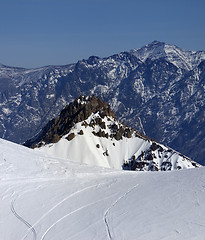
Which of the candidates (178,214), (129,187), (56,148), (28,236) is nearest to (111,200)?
(129,187)

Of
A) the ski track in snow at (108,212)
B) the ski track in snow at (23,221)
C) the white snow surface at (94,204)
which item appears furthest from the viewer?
the ski track in snow at (23,221)

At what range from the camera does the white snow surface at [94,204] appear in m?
25.1

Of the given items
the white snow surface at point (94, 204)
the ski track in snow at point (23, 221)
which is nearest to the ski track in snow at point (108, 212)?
the white snow surface at point (94, 204)

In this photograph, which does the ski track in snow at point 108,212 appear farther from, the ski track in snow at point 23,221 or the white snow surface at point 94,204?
the ski track in snow at point 23,221

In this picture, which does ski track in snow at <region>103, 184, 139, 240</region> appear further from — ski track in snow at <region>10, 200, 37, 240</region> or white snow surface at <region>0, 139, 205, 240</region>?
ski track in snow at <region>10, 200, 37, 240</region>

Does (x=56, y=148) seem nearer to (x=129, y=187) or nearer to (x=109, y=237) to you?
(x=129, y=187)

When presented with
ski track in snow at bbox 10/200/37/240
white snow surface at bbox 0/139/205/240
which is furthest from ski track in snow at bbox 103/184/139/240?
ski track in snow at bbox 10/200/37/240

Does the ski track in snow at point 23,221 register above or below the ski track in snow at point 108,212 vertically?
above

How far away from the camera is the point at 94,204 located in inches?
1265

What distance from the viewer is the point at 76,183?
40.2 m

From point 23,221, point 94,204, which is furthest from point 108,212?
point 23,221

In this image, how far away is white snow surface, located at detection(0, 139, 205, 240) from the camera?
82.3ft

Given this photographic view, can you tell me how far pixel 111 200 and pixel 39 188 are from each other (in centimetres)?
828

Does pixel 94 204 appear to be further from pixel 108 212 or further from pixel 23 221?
pixel 23 221
